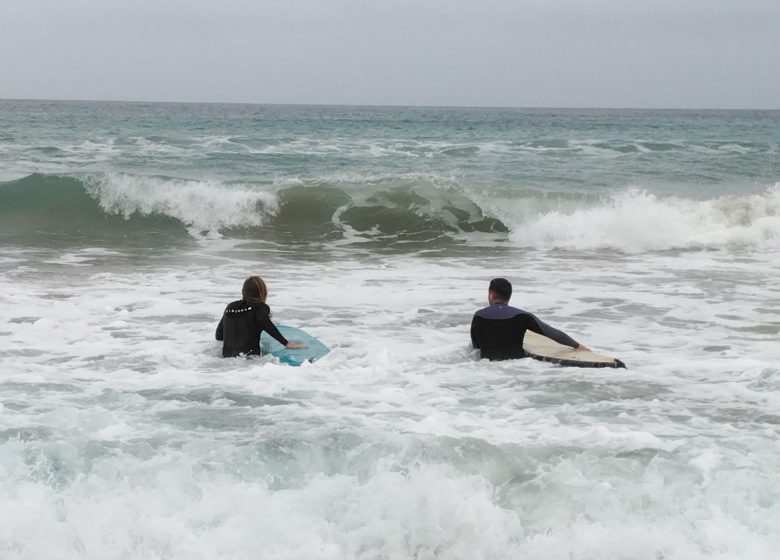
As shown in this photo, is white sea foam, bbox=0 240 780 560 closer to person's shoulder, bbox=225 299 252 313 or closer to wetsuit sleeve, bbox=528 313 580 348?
wetsuit sleeve, bbox=528 313 580 348

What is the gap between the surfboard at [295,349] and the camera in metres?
7.38

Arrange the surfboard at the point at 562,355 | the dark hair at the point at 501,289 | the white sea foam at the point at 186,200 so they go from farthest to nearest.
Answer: the white sea foam at the point at 186,200
the dark hair at the point at 501,289
the surfboard at the point at 562,355

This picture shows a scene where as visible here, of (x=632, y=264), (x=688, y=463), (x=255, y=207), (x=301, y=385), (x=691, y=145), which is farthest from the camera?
(x=691, y=145)

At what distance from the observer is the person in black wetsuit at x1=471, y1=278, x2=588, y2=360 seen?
7551 millimetres

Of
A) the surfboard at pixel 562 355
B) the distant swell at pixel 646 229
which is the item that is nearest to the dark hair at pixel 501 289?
the surfboard at pixel 562 355

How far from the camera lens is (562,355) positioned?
293 inches

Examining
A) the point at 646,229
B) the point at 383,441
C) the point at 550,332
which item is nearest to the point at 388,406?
the point at 383,441

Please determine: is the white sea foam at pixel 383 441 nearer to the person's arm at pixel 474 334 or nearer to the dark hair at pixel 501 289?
the person's arm at pixel 474 334

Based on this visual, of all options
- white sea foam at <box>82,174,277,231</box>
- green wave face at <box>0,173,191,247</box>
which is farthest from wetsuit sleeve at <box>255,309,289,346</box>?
white sea foam at <box>82,174,277,231</box>

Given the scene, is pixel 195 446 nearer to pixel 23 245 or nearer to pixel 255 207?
pixel 23 245

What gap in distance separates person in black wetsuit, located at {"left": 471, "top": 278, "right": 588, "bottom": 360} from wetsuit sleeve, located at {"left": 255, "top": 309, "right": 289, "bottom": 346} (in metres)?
1.59

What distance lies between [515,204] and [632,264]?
7.26 metres

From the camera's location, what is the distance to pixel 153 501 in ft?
15.8

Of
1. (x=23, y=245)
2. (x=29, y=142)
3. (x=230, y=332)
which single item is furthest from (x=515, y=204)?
(x=29, y=142)
